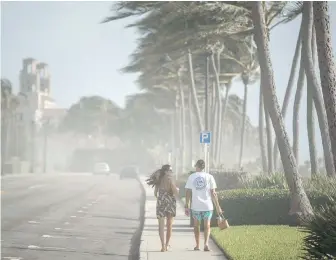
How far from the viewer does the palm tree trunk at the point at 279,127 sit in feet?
56.9

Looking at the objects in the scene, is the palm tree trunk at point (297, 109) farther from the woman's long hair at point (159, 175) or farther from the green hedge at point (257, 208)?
the woman's long hair at point (159, 175)

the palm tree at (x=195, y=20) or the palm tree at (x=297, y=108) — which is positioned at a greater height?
the palm tree at (x=195, y=20)

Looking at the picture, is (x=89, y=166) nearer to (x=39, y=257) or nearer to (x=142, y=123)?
(x=142, y=123)

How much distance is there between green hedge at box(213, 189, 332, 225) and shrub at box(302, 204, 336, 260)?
25.8 feet

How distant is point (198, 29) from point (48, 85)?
104484 millimetres

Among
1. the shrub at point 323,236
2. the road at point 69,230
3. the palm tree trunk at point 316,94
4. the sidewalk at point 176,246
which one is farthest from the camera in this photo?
the palm tree trunk at point 316,94

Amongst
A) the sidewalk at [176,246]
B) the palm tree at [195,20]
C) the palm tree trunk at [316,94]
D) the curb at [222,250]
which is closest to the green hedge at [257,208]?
the sidewalk at [176,246]

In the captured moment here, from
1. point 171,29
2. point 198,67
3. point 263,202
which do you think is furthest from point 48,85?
point 263,202

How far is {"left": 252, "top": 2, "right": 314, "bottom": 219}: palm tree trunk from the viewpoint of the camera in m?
17.3

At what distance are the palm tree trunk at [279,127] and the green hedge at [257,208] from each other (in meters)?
0.68

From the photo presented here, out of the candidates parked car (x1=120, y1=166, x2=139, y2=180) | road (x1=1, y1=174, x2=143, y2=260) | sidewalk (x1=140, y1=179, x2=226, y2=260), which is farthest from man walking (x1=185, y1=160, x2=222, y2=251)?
parked car (x1=120, y1=166, x2=139, y2=180)

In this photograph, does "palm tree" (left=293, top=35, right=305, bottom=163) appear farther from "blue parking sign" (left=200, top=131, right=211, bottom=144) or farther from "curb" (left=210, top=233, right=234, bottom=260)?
"curb" (left=210, top=233, right=234, bottom=260)

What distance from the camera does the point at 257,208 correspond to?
710 inches

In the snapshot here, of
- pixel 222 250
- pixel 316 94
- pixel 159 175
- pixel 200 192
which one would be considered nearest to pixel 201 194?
pixel 200 192
